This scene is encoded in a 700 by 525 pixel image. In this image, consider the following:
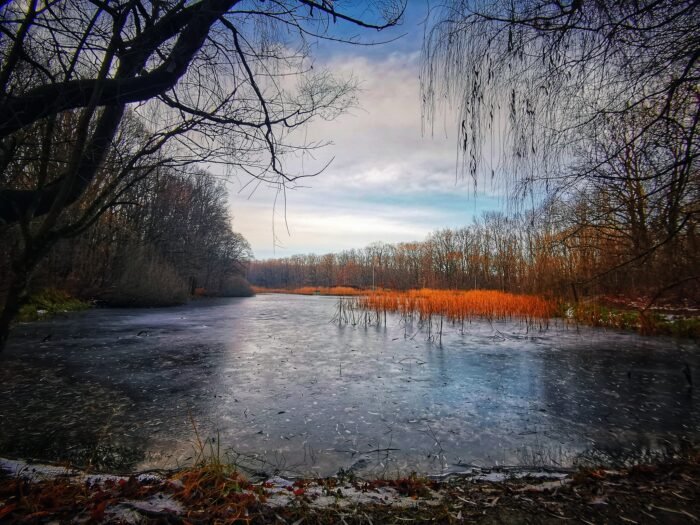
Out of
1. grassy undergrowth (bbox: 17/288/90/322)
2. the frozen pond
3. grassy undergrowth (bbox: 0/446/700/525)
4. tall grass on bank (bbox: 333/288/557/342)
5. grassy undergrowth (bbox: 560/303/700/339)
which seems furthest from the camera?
tall grass on bank (bbox: 333/288/557/342)

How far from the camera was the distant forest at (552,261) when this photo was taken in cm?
220

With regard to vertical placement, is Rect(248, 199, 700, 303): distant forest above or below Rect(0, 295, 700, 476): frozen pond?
above

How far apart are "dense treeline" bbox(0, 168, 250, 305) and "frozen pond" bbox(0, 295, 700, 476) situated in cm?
384

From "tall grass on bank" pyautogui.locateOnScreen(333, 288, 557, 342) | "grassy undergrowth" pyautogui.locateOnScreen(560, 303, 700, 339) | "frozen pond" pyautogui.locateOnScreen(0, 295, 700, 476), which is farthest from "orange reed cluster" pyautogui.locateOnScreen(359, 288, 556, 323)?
"frozen pond" pyautogui.locateOnScreen(0, 295, 700, 476)

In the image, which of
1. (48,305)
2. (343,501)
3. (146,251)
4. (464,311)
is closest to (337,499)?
(343,501)

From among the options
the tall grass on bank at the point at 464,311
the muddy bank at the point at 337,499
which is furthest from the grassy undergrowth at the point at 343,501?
the tall grass on bank at the point at 464,311

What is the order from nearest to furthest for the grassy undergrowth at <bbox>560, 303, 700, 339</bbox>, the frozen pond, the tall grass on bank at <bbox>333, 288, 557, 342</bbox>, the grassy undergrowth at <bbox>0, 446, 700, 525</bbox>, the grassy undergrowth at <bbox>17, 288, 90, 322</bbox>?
the grassy undergrowth at <bbox>0, 446, 700, 525</bbox>
the frozen pond
the grassy undergrowth at <bbox>560, 303, 700, 339</bbox>
the grassy undergrowth at <bbox>17, 288, 90, 322</bbox>
the tall grass on bank at <bbox>333, 288, 557, 342</bbox>

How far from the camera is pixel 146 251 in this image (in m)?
18.8

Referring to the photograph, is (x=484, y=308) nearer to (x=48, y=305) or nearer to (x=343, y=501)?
(x=343, y=501)

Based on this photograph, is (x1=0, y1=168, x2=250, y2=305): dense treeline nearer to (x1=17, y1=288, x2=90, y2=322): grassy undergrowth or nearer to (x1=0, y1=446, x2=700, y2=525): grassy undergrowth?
(x1=17, y1=288, x2=90, y2=322): grassy undergrowth

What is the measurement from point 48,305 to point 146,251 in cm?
668

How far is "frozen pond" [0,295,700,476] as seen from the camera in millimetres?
2838

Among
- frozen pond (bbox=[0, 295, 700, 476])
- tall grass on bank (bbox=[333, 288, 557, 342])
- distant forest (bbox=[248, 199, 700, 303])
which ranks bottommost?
frozen pond (bbox=[0, 295, 700, 476])

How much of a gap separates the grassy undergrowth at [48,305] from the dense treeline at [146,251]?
473 millimetres
